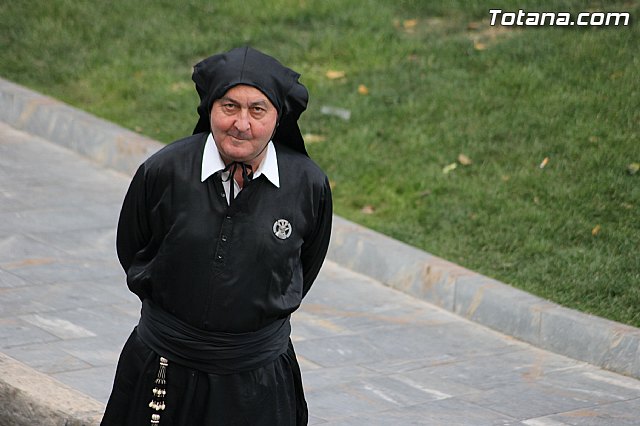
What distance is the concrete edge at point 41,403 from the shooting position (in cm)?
461

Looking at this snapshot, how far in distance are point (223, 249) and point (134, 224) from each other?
0.35m

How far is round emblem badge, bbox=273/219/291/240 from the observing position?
3.54 m

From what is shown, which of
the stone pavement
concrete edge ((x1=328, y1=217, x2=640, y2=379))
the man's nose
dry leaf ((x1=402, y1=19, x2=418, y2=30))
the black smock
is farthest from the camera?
dry leaf ((x1=402, y1=19, x2=418, y2=30))

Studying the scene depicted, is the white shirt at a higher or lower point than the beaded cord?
higher

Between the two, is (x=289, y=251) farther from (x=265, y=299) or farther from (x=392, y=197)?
(x=392, y=197)

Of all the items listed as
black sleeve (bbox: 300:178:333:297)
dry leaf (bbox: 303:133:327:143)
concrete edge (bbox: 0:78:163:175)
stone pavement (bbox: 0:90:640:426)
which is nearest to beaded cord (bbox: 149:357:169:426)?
black sleeve (bbox: 300:178:333:297)

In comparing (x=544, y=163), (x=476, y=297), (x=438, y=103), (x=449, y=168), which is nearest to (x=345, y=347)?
(x=476, y=297)

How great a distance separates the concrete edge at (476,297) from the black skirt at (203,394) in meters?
2.83

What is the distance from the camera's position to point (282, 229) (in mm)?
3555

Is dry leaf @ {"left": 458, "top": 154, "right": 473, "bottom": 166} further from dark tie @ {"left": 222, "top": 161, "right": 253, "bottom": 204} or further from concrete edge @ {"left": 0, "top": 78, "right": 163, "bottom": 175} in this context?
dark tie @ {"left": 222, "top": 161, "right": 253, "bottom": 204}

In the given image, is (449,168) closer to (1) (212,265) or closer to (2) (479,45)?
(2) (479,45)

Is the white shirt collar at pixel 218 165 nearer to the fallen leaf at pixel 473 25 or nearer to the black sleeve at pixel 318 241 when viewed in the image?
the black sleeve at pixel 318 241

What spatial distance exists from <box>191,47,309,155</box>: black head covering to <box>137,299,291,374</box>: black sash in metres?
0.63

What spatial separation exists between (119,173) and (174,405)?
5337 millimetres
